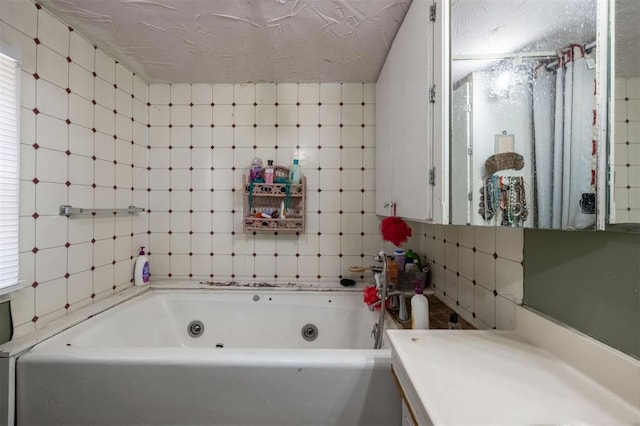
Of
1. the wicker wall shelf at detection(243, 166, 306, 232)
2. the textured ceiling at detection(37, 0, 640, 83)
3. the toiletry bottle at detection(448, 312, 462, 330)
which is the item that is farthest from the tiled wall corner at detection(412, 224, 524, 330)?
the wicker wall shelf at detection(243, 166, 306, 232)

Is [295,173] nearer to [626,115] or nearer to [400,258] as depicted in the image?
[400,258]

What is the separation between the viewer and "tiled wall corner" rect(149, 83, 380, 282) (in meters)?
1.69

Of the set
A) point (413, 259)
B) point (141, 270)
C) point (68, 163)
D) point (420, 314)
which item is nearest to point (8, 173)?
point (68, 163)

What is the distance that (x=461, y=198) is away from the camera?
0.75 metres

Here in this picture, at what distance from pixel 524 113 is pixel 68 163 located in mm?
1781

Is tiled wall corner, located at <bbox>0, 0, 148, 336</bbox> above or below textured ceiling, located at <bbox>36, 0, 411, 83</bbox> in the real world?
below

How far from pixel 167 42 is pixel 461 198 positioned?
1536 mm

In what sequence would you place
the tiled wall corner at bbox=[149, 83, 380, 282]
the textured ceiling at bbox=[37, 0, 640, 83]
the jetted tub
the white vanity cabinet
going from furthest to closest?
the tiled wall corner at bbox=[149, 83, 380, 282] < the jetted tub < the white vanity cabinet < the textured ceiling at bbox=[37, 0, 640, 83]

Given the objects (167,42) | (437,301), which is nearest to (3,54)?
(167,42)

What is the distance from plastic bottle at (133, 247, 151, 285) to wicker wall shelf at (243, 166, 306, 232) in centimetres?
67

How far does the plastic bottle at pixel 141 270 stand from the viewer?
1.59 metres

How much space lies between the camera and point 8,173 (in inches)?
36.3

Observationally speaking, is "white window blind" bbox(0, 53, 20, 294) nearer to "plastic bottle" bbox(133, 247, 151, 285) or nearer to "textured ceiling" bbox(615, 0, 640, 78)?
"plastic bottle" bbox(133, 247, 151, 285)

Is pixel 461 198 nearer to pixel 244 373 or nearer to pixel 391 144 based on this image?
pixel 391 144
